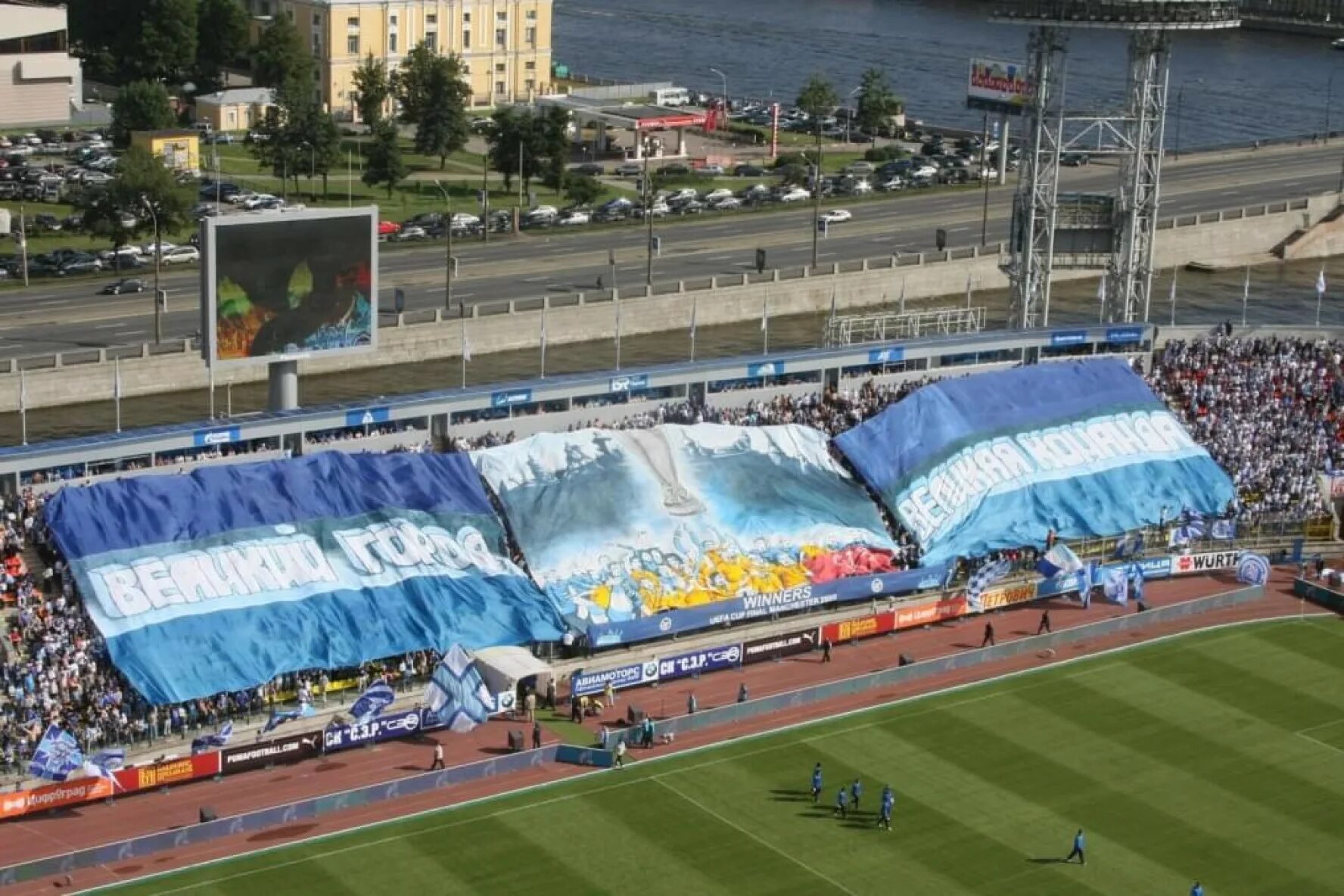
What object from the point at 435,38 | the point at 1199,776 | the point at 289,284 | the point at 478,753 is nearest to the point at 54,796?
the point at 478,753

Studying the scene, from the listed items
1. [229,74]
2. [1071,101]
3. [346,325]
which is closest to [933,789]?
[346,325]

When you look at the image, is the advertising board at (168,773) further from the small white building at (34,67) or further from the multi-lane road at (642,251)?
the small white building at (34,67)

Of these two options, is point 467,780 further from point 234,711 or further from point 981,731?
point 981,731

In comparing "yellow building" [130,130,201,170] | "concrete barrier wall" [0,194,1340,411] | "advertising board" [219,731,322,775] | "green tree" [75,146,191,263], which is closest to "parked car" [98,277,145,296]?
"green tree" [75,146,191,263]

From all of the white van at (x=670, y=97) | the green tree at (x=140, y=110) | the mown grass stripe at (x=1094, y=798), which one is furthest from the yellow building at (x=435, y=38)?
the mown grass stripe at (x=1094, y=798)

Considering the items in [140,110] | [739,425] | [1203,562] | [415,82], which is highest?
[415,82]

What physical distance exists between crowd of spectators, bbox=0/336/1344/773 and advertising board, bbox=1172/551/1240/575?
9.61 feet

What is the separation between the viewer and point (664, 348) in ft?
372

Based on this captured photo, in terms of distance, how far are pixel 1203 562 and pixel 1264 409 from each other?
12725 millimetres

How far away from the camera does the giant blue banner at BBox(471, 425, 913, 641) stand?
243 ft

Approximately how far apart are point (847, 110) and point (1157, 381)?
84688mm

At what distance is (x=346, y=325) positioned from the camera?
74562mm

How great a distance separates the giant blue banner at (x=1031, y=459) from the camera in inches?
3258

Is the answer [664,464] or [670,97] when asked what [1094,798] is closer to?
[664,464]
